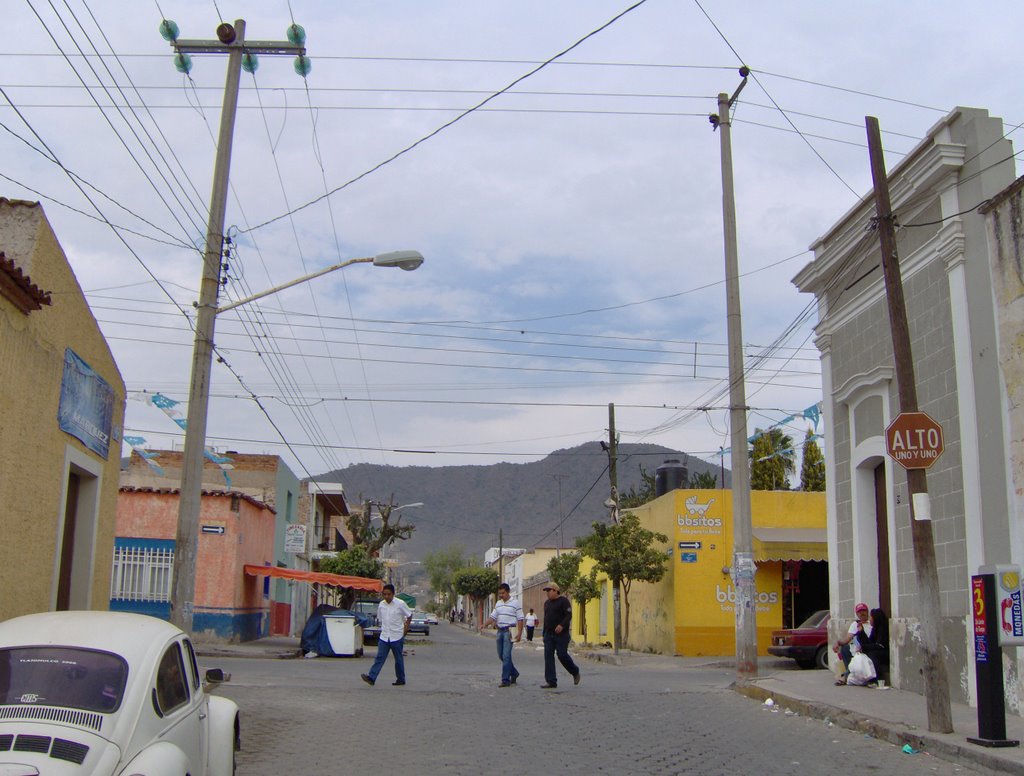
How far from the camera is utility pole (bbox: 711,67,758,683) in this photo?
727 inches

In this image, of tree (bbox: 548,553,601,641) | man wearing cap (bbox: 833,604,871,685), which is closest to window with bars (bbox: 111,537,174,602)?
tree (bbox: 548,553,601,641)

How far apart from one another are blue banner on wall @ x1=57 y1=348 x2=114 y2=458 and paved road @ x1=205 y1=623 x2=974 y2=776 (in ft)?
13.4

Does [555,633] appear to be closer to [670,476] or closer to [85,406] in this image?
[85,406]

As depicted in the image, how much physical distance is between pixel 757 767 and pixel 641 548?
21025 millimetres

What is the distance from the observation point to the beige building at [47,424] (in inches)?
433

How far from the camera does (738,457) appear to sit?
19078mm

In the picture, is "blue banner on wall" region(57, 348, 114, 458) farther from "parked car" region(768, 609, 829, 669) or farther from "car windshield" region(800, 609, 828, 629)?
"car windshield" region(800, 609, 828, 629)

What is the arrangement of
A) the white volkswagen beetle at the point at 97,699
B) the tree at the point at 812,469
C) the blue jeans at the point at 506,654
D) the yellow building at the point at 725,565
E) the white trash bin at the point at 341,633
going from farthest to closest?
1. the tree at the point at 812,469
2. the yellow building at the point at 725,565
3. the white trash bin at the point at 341,633
4. the blue jeans at the point at 506,654
5. the white volkswagen beetle at the point at 97,699

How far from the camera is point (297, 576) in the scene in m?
30.9

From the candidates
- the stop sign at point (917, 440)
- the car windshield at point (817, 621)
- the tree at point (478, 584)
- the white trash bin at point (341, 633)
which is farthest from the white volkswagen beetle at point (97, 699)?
the tree at point (478, 584)

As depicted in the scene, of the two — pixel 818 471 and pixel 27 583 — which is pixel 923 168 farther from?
A: pixel 818 471

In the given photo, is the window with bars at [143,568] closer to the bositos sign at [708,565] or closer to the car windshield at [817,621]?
the bositos sign at [708,565]

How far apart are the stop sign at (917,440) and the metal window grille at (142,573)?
22.6 m

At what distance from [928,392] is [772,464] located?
33.2m
